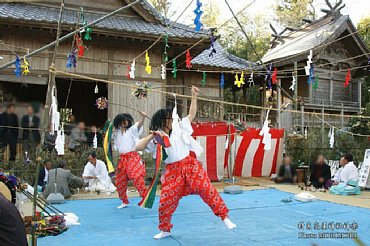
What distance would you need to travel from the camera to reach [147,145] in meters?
4.82

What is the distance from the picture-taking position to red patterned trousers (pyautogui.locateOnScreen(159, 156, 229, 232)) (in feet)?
14.3

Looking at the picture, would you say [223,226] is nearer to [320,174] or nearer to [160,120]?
[160,120]

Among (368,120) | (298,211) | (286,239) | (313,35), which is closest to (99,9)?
(298,211)

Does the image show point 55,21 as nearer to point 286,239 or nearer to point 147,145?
point 147,145

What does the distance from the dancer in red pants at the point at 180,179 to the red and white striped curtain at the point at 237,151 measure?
19.7ft

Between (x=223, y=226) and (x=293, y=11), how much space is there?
27.3 metres

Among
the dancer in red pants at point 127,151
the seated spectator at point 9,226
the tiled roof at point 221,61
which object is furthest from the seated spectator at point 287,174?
the seated spectator at point 9,226

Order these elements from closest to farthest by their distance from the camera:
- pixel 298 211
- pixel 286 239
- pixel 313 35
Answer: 1. pixel 286 239
2. pixel 298 211
3. pixel 313 35

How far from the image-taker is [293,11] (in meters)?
29.0

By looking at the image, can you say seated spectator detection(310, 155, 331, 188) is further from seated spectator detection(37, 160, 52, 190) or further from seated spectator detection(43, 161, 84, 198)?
seated spectator detection(37, 160, 52, 190)

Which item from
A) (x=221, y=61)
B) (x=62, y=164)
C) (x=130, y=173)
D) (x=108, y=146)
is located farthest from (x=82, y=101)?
(x=130, y=173)

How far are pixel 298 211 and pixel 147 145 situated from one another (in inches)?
119

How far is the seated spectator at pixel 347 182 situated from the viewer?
846 cm

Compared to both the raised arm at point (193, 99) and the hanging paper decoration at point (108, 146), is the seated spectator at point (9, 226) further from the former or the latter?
the hanging paper decoration at point (108, 146)
